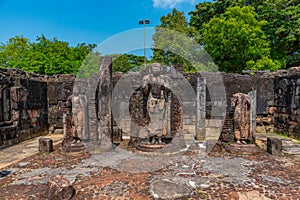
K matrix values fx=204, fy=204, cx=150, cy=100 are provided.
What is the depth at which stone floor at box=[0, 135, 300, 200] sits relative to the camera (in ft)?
12.0

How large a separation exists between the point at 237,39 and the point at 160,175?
14.7 m

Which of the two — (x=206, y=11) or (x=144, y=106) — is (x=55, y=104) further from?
(x=206, y=11)

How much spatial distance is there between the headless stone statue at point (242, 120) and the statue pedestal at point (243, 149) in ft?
0.76

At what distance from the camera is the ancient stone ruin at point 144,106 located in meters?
6.60

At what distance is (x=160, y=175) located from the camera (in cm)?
450

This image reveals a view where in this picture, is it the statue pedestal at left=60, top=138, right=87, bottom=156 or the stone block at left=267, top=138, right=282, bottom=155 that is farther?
the statue pedestal at left=60, top=138, right=87, bottom=156

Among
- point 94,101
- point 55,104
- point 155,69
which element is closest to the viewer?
point 155,69

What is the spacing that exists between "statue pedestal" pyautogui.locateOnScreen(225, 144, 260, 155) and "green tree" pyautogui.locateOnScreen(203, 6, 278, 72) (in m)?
11.1

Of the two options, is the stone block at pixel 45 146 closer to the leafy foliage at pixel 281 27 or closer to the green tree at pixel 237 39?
the green tree at pixel 237 39

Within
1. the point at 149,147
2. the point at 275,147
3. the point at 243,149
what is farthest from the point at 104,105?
the point at 275,147

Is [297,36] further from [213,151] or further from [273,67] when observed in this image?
[213,151]

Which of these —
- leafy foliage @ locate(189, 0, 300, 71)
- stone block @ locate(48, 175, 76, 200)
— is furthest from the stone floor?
leafy foliage @ locate(189, 0, 300, 71)

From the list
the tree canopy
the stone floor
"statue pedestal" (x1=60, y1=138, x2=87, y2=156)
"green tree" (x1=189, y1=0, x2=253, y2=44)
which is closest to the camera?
the stone floor

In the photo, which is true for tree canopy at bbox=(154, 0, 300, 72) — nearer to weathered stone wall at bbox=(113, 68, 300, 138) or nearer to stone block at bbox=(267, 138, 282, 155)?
weathered stone wall at bbox=(113, 68, 300, 138)
